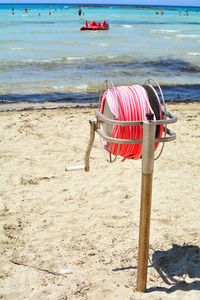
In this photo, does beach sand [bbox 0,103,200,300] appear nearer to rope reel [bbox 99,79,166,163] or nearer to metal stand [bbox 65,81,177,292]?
metal stand [bbox 65,81,177,292]

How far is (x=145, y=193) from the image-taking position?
129 inches

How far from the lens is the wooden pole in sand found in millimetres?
3135

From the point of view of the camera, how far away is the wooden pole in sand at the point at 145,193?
3135 millimetres

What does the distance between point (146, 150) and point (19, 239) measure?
206 centimetres

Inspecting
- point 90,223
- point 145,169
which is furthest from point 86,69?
point 145,169

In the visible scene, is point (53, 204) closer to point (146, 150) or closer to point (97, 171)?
point (97, 171)

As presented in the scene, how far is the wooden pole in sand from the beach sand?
0.77 feet

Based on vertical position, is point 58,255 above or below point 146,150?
below

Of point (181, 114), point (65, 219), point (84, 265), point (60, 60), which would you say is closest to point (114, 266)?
point (84, 265)

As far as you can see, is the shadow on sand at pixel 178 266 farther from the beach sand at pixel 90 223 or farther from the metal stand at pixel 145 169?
the metal stand at pixel 145 169

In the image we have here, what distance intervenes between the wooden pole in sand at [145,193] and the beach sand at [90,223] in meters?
0.24

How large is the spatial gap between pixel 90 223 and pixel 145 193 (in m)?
1.63

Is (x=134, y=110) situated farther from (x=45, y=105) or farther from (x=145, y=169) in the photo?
(x=45, y=105)

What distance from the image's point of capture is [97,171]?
20.3 ft
